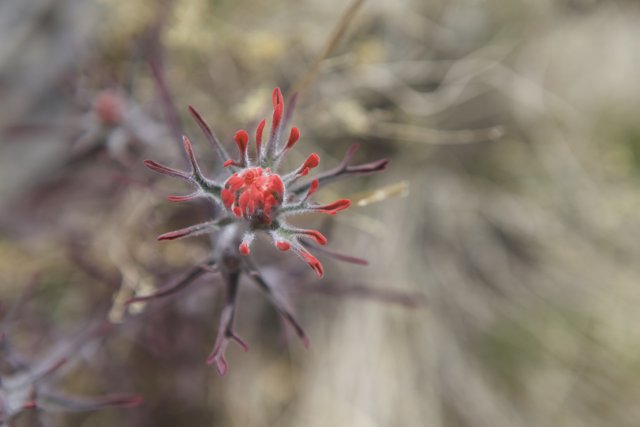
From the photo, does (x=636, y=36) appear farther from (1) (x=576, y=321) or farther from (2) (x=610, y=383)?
(2) (x=610, y=383)

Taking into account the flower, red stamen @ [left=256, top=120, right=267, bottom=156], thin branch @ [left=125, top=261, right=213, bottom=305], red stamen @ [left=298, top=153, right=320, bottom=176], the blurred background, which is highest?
red stamen @ [left=256, top=120, right=267, bottom=156]

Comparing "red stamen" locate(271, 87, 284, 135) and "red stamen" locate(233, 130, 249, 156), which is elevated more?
"red stamen" locate(271, 87, 284, 135)

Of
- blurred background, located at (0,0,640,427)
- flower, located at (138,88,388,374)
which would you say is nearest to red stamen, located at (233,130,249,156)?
flower, located at (138,88,388,374)

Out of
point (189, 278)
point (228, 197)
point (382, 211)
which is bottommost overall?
point (382, 211)

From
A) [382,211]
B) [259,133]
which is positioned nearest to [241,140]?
[259,133]

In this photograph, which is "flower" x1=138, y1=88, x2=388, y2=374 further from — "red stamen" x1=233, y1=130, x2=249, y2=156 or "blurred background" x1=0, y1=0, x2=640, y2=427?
"blurred background" x1=0, y1=0, x2=640, y2=427

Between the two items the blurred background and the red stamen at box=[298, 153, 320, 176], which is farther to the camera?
the blurred background

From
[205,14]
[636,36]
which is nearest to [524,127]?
[636,36]

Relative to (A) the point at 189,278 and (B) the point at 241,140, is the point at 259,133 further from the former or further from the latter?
(A) the point at 189,278
